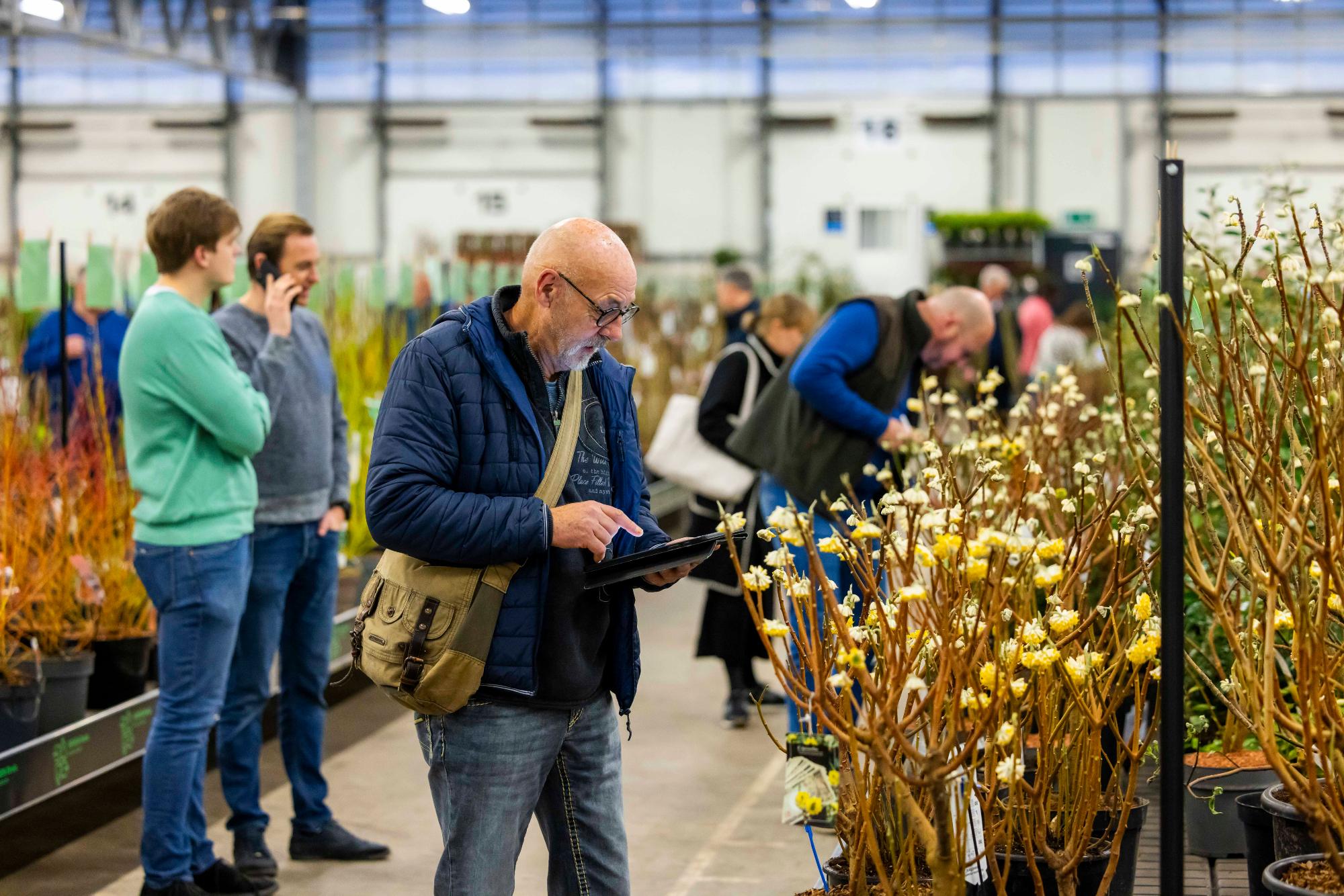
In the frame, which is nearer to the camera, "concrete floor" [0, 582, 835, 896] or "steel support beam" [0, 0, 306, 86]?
"concrete floor" [0, 582, 835, 896]

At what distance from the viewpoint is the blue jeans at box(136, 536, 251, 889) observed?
9.93 feet

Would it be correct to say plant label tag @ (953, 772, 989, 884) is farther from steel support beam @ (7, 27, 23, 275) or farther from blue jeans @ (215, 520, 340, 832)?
steel support beam @ (7, 27, 23, 275)

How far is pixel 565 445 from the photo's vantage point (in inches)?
84.3

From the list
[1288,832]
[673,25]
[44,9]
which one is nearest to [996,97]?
[673,25]

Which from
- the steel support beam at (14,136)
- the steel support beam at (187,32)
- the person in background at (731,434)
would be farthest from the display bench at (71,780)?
the steel support beam at (14,136)

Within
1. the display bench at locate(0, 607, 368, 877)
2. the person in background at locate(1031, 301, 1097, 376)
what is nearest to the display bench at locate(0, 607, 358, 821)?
the display bench at locate(0, 607, 368, 877)

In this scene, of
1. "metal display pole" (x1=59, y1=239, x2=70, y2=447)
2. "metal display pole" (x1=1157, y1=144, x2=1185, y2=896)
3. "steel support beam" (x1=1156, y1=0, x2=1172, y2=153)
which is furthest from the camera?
"steel support beam" (x1=1156, y1=0, x2=1172, y2=153)

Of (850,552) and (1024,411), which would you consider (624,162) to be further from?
(850,552)

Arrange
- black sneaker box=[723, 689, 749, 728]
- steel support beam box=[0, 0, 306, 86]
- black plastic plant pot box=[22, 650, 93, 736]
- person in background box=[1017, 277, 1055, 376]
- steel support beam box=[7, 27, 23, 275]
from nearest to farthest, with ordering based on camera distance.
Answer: black plastic plant pot box=[22, 650, 93, 736]
black sneaker box=[723, 689, 749, 728]
person in background box=[1017, 277, 1055, 376]
steel support beam box=[0, 0, 306, 86]
steel support beam box=[7, 27, 23, 275]

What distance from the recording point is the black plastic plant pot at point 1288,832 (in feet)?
7.34

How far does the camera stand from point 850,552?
2.14 m

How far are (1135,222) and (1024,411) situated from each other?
52.0 ft

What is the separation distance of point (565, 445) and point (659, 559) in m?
0.23

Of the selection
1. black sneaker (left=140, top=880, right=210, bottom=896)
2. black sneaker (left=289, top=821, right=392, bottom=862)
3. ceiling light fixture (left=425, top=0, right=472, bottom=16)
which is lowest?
black sneaker (left=289, top=821, right=392, bottom=862)
